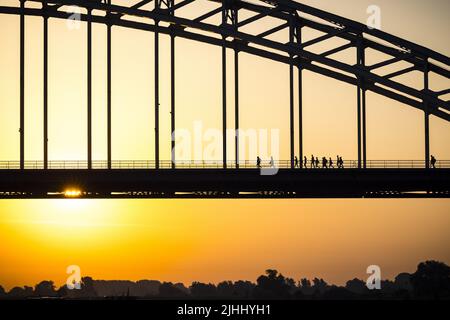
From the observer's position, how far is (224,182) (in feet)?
353

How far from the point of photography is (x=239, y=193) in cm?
11031

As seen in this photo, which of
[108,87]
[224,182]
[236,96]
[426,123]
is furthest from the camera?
[108,87]

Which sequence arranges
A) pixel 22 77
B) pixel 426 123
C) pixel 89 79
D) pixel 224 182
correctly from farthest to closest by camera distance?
pixel 22 77 → pixel 89 79 → pixel 426 123 → pixel 224 182

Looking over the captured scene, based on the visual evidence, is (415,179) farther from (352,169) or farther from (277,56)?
(277,56)

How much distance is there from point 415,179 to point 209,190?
39.2 feet

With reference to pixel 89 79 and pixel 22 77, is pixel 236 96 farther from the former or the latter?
pixel 22 77

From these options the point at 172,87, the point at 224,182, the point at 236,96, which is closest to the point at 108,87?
the point at 172,87

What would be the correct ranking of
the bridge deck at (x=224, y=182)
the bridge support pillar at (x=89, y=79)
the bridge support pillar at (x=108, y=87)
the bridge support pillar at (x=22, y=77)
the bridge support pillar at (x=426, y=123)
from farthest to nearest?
1. the bridge support pillar at (x=22, y=77)
2. the bridge support pillar at (x=89, y=79)
3. the bridge support pillar at (x=108, y=87)
4. the bridge support pillar at (x=426, y=123)
5. the bridge deck at (x=224, y=182)

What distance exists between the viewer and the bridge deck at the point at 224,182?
107m

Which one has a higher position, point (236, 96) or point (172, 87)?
point (172, 87)

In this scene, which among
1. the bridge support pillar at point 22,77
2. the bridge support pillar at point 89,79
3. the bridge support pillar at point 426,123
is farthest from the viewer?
the bridge support pillar at point 22,77

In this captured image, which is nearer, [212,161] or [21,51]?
[212,161]

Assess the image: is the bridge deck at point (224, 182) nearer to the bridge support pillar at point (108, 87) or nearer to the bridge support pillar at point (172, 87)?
the bridge support pillar at point (108, 87)
